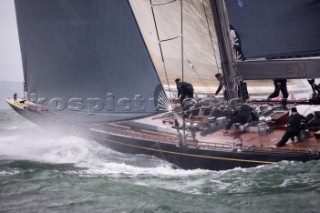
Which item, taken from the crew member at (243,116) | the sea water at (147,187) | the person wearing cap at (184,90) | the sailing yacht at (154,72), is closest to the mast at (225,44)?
the sailing yacht at (154,72)

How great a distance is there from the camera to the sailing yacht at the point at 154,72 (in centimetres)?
917

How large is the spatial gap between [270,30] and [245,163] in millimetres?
3389

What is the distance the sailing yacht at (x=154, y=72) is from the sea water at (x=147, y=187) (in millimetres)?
439

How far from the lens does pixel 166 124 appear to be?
11.7 meters

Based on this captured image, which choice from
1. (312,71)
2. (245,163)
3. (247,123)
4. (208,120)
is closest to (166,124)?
(208,120)

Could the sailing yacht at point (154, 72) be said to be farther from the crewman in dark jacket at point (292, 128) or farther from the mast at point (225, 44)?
the crewman in dark jacket at point (292, 128)

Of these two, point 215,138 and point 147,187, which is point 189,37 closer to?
point 215,138

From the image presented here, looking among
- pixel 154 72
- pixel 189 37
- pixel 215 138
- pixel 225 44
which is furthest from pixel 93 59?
pixel 189 37

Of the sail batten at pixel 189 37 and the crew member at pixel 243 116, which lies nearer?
the crew member at pixel 243 116

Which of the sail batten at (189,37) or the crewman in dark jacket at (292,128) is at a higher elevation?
the sail batten at (189,37)

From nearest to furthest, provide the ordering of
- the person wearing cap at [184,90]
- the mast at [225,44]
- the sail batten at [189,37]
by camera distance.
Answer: the mast at [225,44] < the person wearing cap at [184,90] < the sail batten at [189,37]

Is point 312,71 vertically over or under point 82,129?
over

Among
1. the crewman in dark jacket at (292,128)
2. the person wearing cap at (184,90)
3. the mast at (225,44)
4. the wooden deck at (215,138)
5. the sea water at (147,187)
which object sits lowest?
the sea water at (147,187)

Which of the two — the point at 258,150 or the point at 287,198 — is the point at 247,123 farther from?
the point at 287,198
